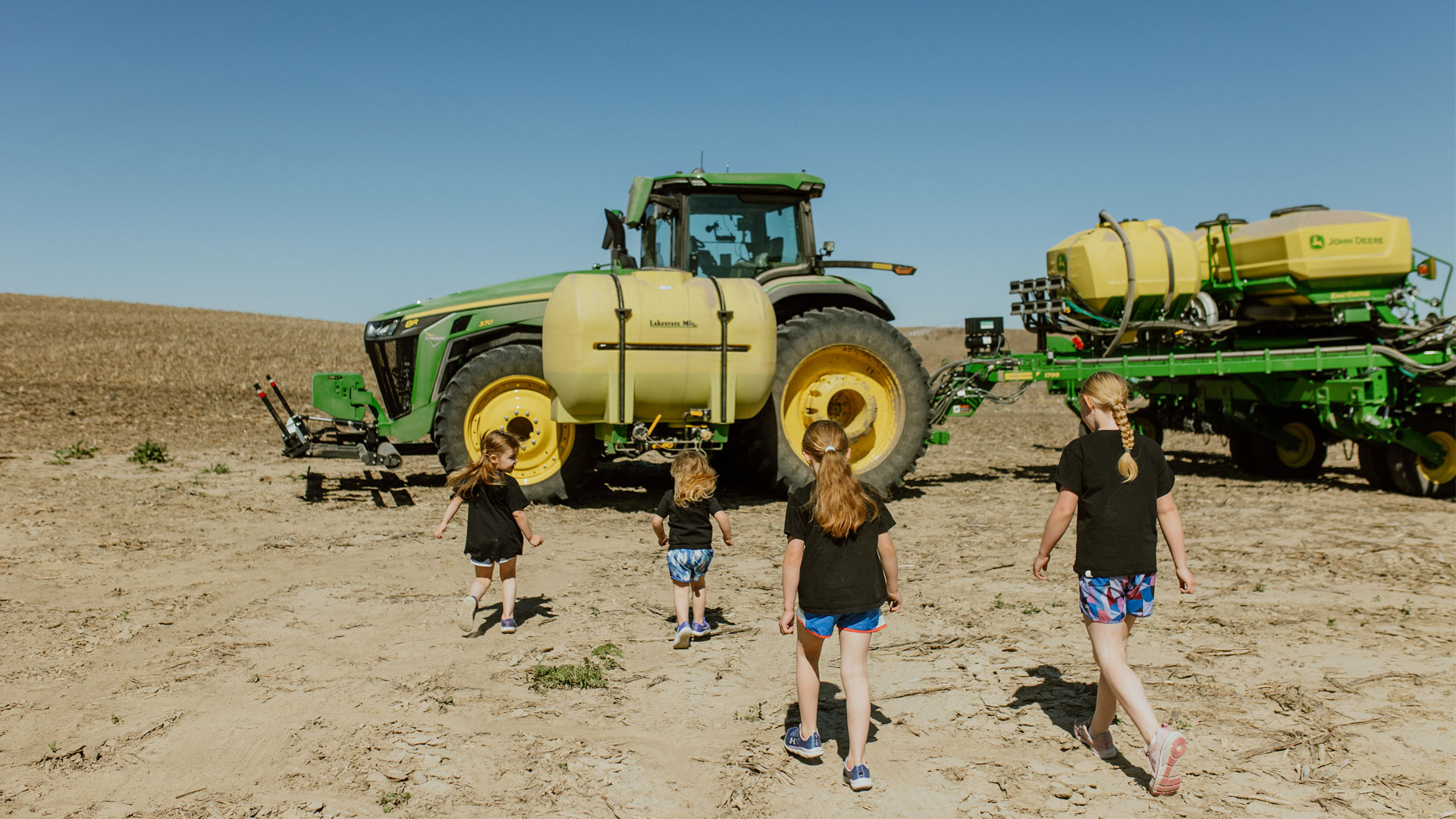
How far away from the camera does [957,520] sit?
8578 millimetres

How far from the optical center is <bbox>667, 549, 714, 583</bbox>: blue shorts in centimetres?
503

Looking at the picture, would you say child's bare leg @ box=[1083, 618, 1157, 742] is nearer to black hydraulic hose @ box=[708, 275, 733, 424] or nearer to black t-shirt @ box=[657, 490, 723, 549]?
black t-shirt @ box=[657, 490, 723, 549]

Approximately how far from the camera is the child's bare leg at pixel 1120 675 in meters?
3.31

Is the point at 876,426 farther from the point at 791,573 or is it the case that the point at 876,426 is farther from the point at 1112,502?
the point at 791,573

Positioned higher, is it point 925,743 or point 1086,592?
point 1086,592

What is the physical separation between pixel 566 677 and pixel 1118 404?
8.39ft

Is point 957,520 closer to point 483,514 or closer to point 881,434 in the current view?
point 881,434

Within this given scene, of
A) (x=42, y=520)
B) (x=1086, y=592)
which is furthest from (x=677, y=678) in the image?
(x=42, y=520)

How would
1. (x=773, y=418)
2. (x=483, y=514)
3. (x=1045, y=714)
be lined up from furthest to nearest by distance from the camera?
(x=773, y=418), (x=483, y=514), (x=1045, y=714)

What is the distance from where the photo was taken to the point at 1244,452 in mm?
11648

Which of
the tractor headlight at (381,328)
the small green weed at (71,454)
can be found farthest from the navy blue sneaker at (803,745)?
the small green weed at (71,454)

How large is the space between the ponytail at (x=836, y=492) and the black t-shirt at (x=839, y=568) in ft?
0.11

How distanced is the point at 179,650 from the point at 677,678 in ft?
7.81

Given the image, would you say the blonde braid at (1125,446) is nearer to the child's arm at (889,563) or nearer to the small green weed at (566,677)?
the child's arm at (889,563)
